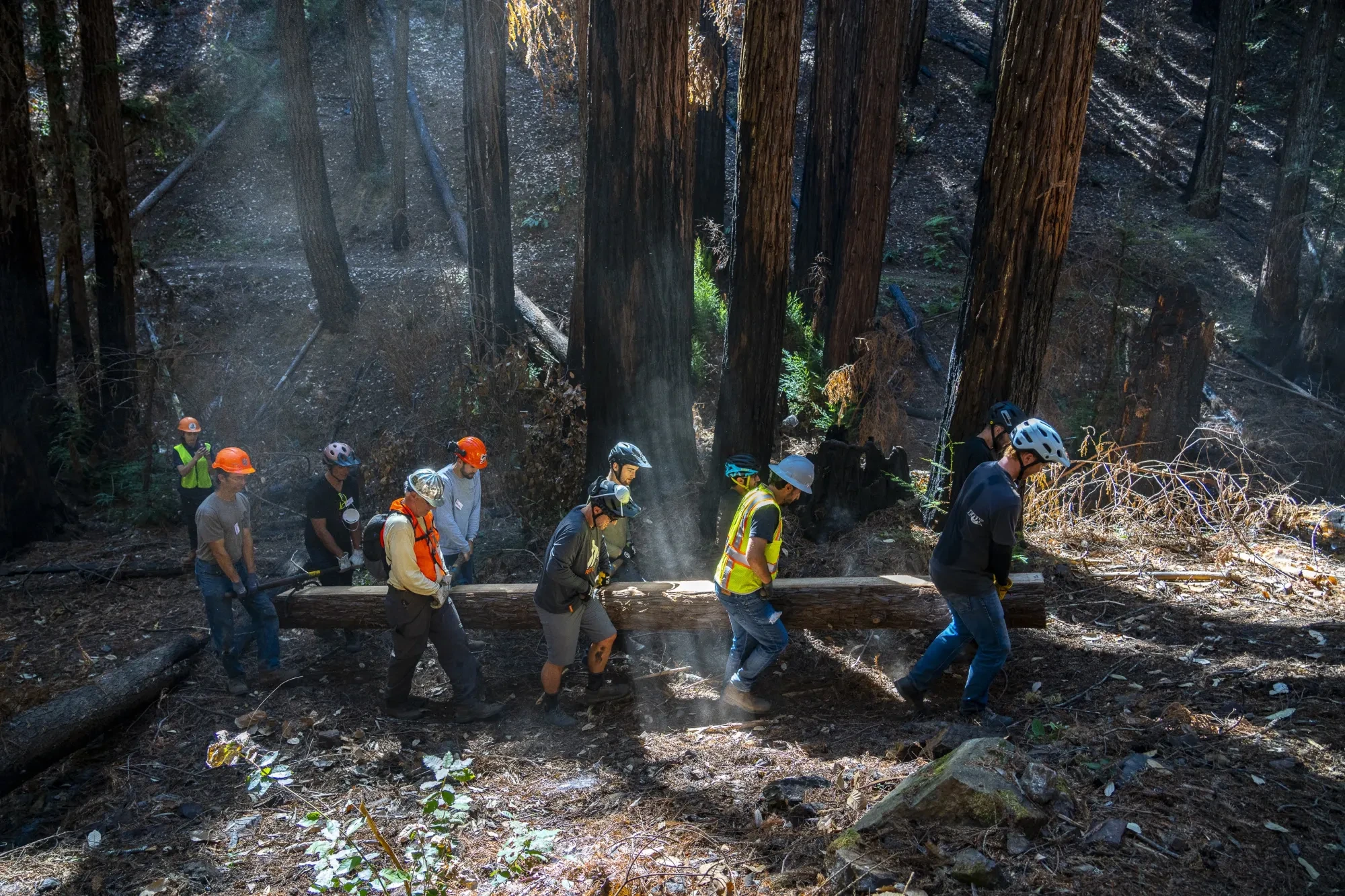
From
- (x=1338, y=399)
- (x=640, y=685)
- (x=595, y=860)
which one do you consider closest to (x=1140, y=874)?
(x=595, y=860)

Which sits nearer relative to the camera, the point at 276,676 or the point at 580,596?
the point at 580,596

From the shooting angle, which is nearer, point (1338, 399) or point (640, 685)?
point (640, 685)

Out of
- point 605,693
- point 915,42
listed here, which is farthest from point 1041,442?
point 915,42

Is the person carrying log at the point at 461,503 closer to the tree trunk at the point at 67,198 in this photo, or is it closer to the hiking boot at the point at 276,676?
the hiking boot at the point at 276,676

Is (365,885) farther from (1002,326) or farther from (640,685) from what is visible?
(1002,326)

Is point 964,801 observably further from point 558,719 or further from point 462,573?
point 462,573

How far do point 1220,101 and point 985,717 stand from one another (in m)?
18.8

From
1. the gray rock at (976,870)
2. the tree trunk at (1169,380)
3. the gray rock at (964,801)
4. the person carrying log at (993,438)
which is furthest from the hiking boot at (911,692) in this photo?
the tree trunk at (1169,380)

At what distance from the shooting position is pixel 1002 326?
789 centimetres

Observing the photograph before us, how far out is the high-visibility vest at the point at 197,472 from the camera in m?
8.95

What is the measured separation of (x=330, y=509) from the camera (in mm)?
7562

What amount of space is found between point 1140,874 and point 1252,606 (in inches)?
152

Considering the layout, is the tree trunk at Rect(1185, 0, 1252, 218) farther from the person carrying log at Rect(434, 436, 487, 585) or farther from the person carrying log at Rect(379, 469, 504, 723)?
the person carrying log at Rect(379, 469, 504, 723)

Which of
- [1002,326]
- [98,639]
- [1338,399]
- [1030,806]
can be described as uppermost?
[1002,326]
